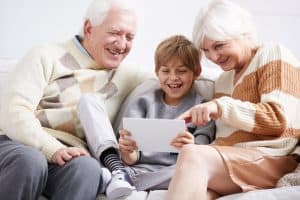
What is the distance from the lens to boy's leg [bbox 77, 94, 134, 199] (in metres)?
1.55

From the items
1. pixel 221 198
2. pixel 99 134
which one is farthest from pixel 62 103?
pixel 221 198

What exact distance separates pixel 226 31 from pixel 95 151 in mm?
588

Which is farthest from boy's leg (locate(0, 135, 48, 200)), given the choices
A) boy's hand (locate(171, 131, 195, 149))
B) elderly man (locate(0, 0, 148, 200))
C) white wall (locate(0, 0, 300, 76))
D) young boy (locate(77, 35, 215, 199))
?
white wall (locate(0, 0, 300, 76))

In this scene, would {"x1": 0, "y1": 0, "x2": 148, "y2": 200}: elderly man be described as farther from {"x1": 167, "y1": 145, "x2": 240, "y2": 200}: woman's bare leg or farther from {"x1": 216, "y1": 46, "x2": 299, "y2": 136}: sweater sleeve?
{"x1": 216, "y1": 46, "x2": 299, "y2": 136}: sweater sleeve

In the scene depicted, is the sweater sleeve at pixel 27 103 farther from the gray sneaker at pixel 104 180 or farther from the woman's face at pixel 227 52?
the woman's face at pixel 227 52

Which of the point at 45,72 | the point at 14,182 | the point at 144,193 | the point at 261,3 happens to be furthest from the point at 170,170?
the point at 261,3

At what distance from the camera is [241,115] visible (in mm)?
1432

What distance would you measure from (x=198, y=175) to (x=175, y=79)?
1.79 ft

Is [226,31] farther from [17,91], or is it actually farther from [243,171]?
[17,91]

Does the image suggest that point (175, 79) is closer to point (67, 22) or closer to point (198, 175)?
point (198, 175)

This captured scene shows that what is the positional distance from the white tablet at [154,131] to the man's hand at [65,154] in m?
0.17

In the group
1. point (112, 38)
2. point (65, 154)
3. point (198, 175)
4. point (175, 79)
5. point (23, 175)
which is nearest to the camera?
point (198, 175)

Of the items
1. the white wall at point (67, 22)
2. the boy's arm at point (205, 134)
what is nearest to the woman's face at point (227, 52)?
the boy's arm at point (205, 134)

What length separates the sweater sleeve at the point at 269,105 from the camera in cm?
143
